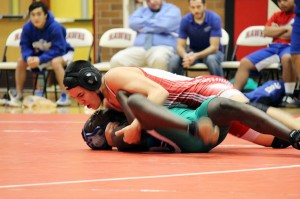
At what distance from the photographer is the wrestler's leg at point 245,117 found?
445 cm

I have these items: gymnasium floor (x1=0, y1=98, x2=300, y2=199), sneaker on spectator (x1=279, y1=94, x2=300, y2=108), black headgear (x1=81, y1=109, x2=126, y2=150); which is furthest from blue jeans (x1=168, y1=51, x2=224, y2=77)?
black headgear (x1=81, y1=109, x2=126, y2=150)

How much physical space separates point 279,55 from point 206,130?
5590 mm

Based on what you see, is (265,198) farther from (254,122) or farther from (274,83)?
(274,83)

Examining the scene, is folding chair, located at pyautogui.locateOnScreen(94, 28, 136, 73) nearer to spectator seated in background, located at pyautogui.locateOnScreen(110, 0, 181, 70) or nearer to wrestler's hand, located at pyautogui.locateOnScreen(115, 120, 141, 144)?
spectator seated in background, located at pyautogui.locateOnScreen(110, 0, 181, 70)

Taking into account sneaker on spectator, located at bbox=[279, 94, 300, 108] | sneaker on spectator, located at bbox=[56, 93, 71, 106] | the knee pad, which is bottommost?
sneaker on spectator, located at bbox=[56, 93, 71, 106]

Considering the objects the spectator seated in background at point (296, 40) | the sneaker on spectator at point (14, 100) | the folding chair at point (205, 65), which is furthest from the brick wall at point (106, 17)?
the spectator seated in background at point (296, 40)

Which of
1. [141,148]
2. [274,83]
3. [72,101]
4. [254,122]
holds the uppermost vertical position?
[254,122]

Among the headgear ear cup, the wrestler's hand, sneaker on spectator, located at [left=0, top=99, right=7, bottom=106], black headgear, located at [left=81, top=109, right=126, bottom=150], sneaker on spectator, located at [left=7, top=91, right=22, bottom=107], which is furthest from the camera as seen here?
sneaker on spectator, located at [left=0, top=99, right=7, bottom=106]

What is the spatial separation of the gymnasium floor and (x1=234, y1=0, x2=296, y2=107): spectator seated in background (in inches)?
150

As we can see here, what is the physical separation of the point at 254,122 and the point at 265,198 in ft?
4.46

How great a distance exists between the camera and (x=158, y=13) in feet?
33.9

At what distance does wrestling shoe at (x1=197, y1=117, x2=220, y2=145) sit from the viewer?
4.40m

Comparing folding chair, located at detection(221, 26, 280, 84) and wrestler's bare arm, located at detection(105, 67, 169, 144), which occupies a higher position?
wrestler's bare arm, located at detection(105, 67, 169, 144)

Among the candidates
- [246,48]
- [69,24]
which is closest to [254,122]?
[246,48]
